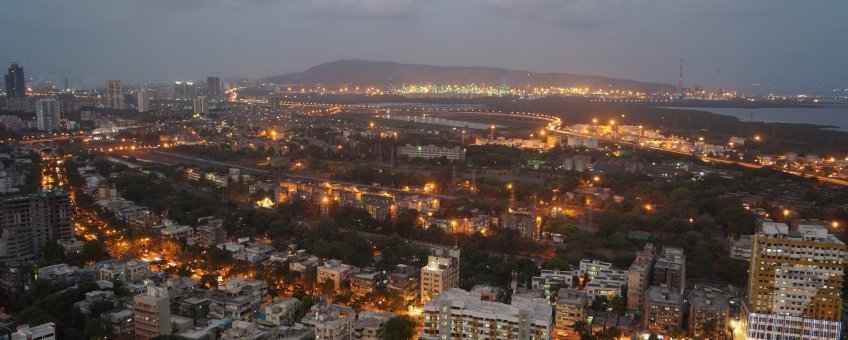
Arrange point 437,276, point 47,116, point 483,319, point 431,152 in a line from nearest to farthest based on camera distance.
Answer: point 483,319 → point 437,276 → point 431,152 → point 47,116

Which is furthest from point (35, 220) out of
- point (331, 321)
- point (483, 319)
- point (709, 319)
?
point (709, 319)

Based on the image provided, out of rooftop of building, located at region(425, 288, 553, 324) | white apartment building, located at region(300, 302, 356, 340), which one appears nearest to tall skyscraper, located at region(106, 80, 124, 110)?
white apartment building, located at region(300, 302, 356, 340)

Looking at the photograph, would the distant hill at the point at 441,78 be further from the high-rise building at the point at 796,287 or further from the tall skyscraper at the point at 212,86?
A: the high-rise building at the point at 796,287

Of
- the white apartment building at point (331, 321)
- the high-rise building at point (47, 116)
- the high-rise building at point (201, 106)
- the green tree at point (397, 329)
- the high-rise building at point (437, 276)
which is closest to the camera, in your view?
the white apartment building at point (331, 321)

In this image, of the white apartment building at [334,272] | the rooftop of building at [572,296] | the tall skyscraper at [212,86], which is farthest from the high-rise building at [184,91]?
the rooftop of building at [572,296]

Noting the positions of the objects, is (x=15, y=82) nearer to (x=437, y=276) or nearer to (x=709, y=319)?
(x=437, y=276)

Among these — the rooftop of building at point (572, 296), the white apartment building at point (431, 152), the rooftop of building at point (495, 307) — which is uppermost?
the white apartment building at point (431, 152)

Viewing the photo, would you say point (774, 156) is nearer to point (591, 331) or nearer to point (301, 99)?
point (591, 331)
